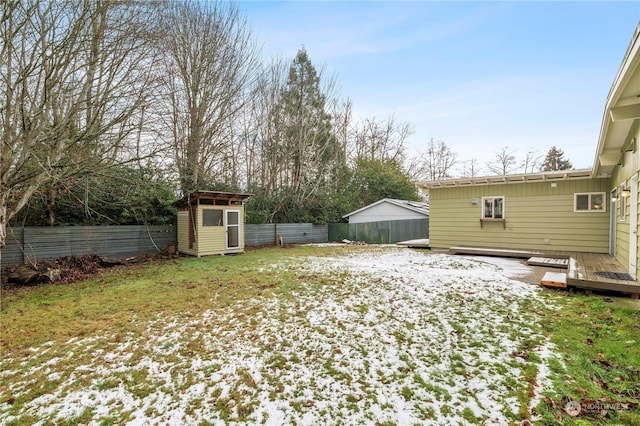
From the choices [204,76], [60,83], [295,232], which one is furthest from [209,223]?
[204,76]

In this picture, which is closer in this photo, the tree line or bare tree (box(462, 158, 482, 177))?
the tree line

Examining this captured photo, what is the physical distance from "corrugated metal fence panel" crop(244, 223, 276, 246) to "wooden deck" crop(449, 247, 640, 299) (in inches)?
348

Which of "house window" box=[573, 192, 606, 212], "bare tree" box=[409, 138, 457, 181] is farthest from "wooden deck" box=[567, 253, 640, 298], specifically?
"bare tree" box=[409, 138, 457, 181]

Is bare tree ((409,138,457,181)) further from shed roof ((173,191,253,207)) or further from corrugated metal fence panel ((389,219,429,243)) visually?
shed roof ((173,191,253,207))

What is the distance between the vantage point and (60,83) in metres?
5.05

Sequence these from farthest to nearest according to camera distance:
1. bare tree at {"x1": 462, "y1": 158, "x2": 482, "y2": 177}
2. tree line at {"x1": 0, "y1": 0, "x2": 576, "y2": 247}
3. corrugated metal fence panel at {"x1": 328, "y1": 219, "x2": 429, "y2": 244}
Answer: bare tree at {"x1": 462, "y1": 158, "x2": 482, "y2": 177} < corrugated metal fence panel at {"x1": 328, "y1": 219, "x2": 429, "y2": 244} < tree line at {"x1": 0, "y1": 0, "x2": 576, "y2": 247}

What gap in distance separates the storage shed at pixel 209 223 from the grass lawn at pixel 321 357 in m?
4.86

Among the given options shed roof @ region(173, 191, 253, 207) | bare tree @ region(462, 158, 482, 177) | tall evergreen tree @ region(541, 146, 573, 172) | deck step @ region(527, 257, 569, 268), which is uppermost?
tall evergreen tree @ region(541, 146, 573, 172)

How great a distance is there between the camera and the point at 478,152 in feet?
86.7

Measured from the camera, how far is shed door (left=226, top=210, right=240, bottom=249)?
11000mm

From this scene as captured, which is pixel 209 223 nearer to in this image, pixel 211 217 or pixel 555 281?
pixel 211 217

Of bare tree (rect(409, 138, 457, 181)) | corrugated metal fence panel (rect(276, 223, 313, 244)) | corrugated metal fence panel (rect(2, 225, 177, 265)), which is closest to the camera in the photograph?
corrugated metal fence panel (rect(2, 225, 177, 265))

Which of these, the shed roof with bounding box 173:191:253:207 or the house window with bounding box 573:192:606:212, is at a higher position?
the shed roof with bounding box 173:191:253:207

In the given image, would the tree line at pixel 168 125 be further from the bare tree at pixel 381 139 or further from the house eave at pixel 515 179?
the house eave at pixel 515 179
